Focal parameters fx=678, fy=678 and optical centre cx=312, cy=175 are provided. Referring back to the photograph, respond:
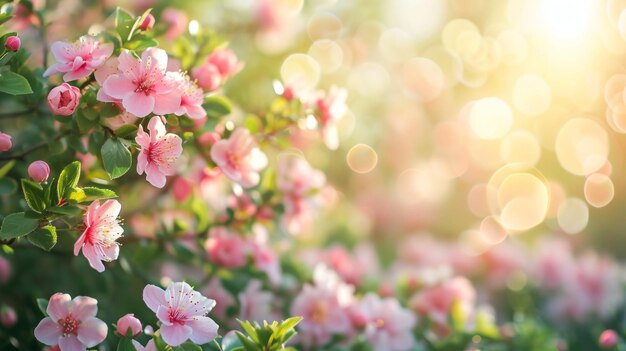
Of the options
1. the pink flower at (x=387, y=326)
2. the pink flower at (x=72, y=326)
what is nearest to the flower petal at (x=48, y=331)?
the pink flower at (x=72, y=326)

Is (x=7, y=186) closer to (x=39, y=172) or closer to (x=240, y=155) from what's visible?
(x=39, y=172)

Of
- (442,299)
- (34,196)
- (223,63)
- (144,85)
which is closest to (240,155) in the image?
(223,63)

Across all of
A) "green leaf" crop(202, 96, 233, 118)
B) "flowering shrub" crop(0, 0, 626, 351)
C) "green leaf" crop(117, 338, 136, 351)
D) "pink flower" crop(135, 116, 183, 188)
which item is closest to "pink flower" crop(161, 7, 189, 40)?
"flowering shrub" crop(0, 0, 626, 351)

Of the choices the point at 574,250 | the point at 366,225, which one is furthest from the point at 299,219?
the point at 574,250

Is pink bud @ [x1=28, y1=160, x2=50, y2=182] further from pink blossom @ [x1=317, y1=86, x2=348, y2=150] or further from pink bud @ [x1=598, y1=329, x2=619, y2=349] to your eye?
pink bud @ [x1=598, y1=329, x2=619, y2=349]

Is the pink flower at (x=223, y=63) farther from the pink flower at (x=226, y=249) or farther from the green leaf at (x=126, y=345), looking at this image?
the green leaf at (x=126, y=345)

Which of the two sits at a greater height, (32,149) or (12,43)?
(12,43)
